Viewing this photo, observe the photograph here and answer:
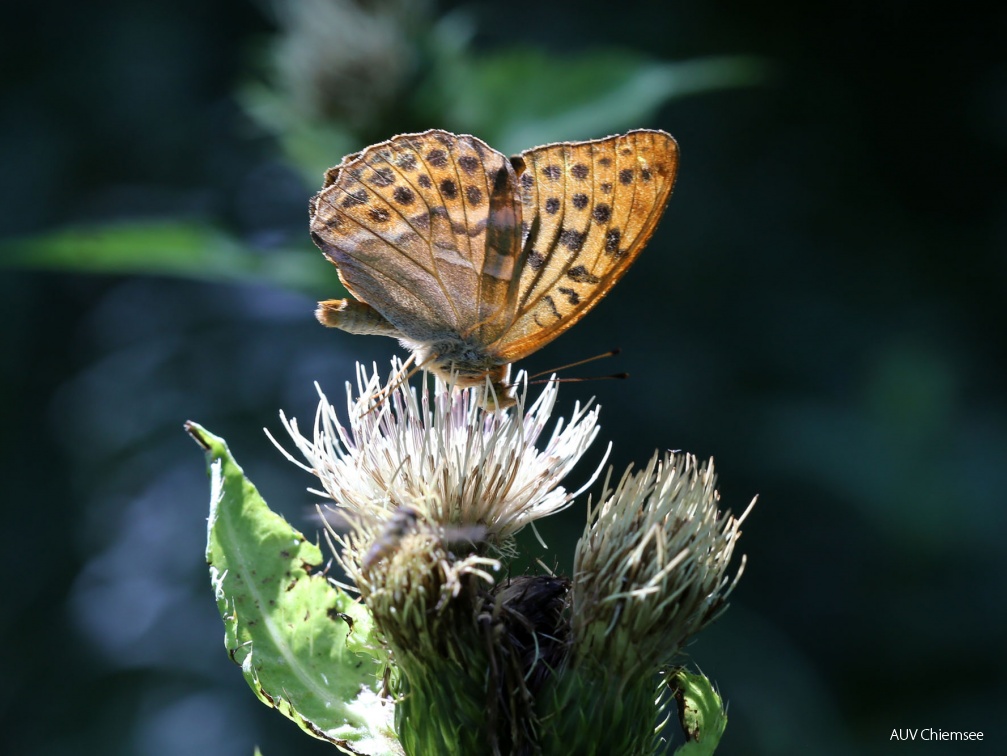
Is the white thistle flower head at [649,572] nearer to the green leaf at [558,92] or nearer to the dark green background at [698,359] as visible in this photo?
the dark green background at [698,359]

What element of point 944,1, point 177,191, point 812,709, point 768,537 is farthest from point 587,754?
point 944,1

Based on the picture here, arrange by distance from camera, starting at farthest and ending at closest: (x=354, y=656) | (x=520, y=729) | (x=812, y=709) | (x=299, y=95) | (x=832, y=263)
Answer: (x=832, y=263), (x=299, y=95), (x=812, y=709), (x=354, y=656), (x=520, y=729)

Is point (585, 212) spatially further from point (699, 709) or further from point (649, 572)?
point (699, 709)

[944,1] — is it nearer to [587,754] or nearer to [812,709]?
[812,709]

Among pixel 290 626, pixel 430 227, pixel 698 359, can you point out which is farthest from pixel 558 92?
pixel 290 626

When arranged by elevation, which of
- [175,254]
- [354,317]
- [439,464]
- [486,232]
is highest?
[175,254]
